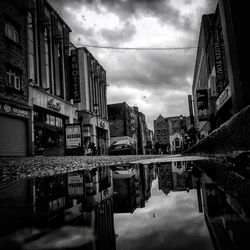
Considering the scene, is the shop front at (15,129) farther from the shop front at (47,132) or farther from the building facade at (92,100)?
the building facade at (92,100)

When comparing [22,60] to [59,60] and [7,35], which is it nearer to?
[7,35]

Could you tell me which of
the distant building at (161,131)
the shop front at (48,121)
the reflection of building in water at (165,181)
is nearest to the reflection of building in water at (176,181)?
the reflection of building in water at (165,181)

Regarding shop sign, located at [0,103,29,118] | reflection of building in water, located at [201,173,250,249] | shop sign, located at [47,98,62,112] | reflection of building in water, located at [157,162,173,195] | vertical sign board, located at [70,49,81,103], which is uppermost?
vertical sign board, located at [70,49,81,103]

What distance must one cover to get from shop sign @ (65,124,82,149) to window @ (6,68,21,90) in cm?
449

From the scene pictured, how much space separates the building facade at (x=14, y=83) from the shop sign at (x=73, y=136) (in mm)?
3174

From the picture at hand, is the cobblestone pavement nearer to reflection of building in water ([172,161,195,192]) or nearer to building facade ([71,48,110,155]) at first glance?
reflection of building in water ([172,161,195,192])

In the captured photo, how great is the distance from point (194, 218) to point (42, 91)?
58.7ft

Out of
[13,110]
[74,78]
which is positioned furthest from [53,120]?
[13,110]

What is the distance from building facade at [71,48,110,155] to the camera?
1077 inches

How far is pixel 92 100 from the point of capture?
2992 centimetres

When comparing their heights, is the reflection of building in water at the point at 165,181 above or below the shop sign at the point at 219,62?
below

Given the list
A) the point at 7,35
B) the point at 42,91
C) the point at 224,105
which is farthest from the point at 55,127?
the point at 224,105

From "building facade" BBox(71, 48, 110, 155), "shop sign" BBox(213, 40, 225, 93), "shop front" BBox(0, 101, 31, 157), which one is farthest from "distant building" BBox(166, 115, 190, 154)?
"shop front" BBox(0, 101, 31, 157)

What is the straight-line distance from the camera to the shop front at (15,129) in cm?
1305
